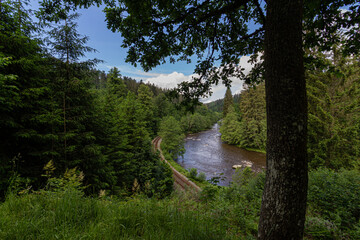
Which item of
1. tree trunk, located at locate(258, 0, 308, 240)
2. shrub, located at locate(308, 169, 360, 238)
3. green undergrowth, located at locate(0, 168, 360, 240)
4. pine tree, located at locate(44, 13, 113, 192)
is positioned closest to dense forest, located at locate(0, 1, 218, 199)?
pine tree, located at locate(44, 13, 113, 192)

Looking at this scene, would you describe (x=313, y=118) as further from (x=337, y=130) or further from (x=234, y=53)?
(x=234, y=53)

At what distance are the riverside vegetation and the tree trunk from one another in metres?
1.03

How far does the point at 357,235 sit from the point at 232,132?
97.3ft

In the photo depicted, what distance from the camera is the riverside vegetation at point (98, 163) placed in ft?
6.33

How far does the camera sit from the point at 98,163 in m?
7.23

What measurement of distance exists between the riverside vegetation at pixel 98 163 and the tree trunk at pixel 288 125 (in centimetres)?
103

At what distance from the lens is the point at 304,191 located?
1377 mm

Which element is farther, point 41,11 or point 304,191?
point 41,11

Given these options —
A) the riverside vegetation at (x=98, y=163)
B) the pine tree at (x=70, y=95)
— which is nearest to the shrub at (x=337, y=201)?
the riverside vegetation at (x=98, y=163)

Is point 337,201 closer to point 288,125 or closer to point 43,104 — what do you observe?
point 288,125

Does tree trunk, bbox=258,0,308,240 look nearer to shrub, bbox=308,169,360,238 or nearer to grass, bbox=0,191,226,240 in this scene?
grass, bbox=0,191,226,240

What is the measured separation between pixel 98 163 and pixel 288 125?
8416mm

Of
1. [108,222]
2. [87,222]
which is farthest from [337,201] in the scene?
[87,222]

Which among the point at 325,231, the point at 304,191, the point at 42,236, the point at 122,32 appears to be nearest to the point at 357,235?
the point at 325,231
